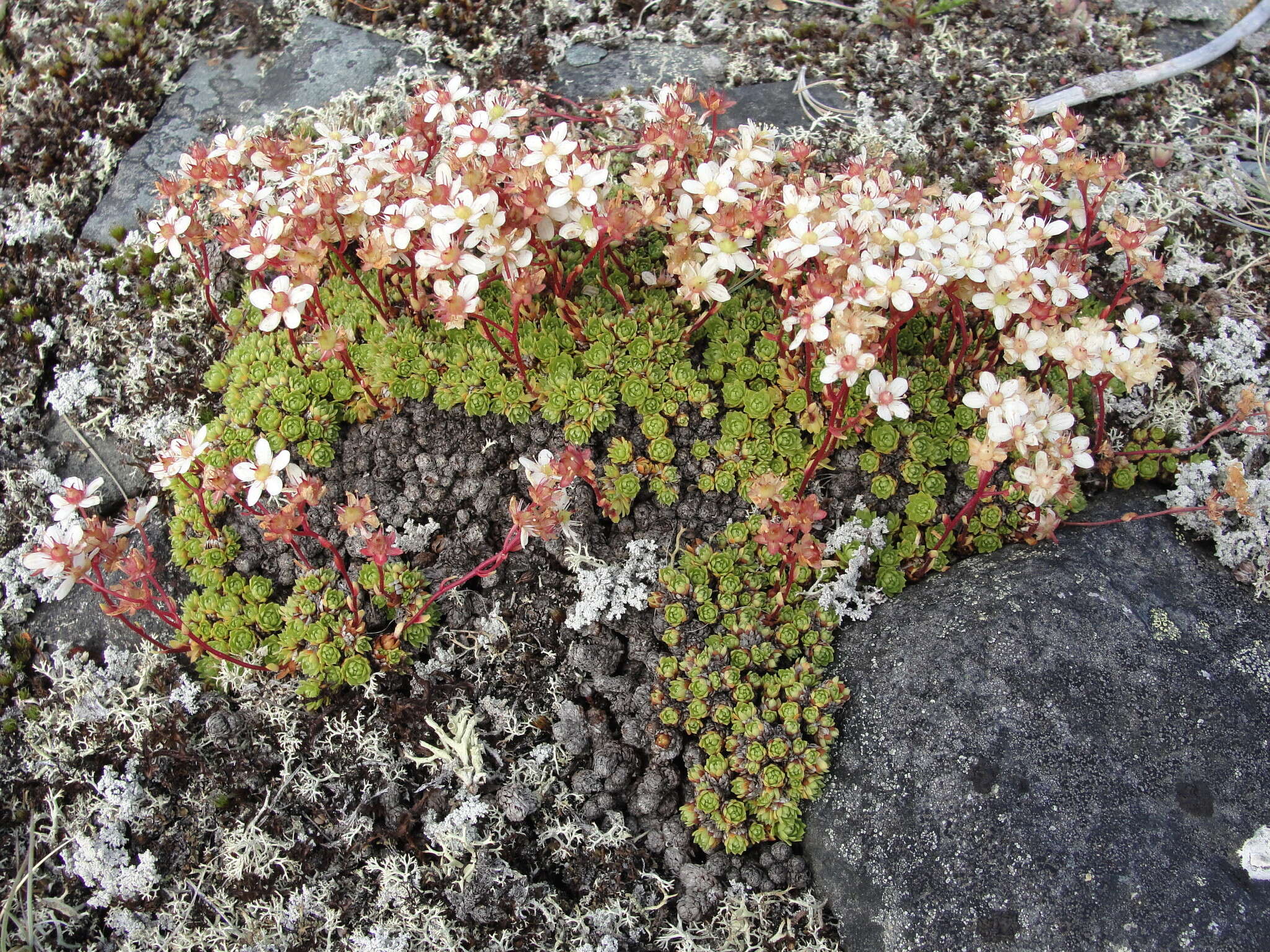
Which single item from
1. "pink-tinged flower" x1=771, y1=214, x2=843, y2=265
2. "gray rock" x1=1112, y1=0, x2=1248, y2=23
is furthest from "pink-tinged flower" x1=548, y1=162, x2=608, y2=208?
"gray rock" x1=1112, y1=0, x2=1248, y2=23

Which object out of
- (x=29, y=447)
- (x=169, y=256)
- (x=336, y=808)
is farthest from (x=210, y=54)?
(x=336, y=808)

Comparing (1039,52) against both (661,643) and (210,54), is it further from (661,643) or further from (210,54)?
(210,54)

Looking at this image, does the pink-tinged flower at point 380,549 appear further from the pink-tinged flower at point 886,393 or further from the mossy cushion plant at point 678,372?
the pink-tinged flower at point 886,393

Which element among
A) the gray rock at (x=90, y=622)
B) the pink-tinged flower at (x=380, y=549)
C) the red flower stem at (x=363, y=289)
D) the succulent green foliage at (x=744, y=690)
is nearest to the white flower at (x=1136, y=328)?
the succulent green foliage at (x=744, y=690)

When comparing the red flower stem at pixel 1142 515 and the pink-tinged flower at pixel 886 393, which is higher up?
the pink-tinged flower at pixel 886 393

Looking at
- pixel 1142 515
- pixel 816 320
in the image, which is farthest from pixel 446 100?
pixel 1142 515

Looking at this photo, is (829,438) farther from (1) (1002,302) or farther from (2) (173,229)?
(2) (173,229)

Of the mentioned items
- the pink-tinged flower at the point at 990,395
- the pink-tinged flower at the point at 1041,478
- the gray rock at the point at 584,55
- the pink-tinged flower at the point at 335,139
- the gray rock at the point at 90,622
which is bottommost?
the gray rock at the point at 90,622
